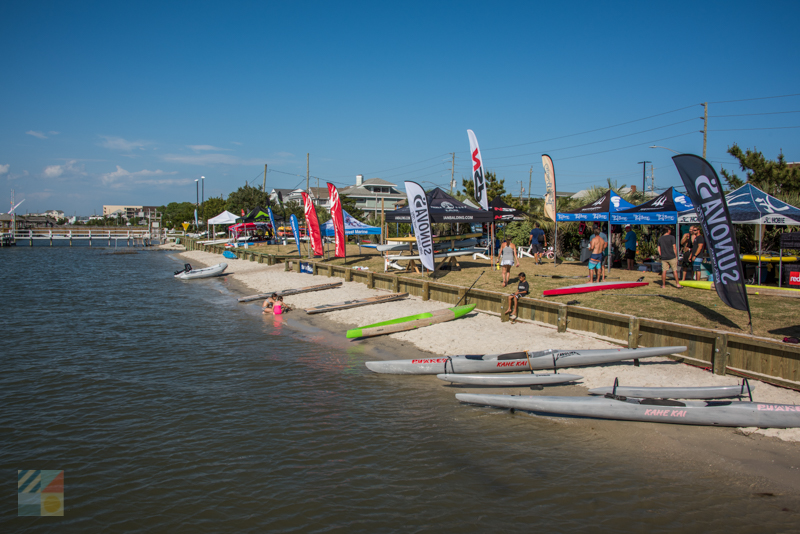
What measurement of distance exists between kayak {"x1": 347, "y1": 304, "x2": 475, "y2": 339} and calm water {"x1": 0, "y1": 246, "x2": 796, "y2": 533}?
115cm

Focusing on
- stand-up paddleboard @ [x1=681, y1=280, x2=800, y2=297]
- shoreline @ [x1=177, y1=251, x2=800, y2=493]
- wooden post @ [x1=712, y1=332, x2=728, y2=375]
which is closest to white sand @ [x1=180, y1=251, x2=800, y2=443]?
shoreline @ [x1=177, y1=251, x2=800, y2=493]

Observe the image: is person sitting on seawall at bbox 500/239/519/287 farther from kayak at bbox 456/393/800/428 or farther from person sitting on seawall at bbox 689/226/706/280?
kayak at bbox 456/393/800/428

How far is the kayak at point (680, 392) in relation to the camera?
7977mm

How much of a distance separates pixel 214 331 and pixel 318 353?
16.5 ft

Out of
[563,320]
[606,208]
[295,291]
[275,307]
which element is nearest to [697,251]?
[606,208]

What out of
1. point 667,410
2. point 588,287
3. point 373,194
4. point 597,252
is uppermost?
point 373,194

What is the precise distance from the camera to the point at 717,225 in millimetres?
9852

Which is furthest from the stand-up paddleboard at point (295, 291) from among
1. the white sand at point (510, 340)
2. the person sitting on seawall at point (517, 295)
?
the person sitting on seawall at point (517, 295)

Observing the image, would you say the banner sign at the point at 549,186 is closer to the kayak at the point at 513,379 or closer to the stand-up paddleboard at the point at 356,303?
the stand-up paddleboard at the point at 356,303

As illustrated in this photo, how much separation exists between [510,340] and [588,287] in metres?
3.46

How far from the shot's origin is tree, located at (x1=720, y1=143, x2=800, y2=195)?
22.2 metres

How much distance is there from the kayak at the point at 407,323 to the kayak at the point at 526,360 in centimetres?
335

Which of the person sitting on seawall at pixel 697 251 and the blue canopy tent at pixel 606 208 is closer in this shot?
the person sitting on seawall at pixel 697 251

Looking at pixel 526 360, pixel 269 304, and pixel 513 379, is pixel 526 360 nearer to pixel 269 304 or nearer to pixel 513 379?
pixel 513 379
